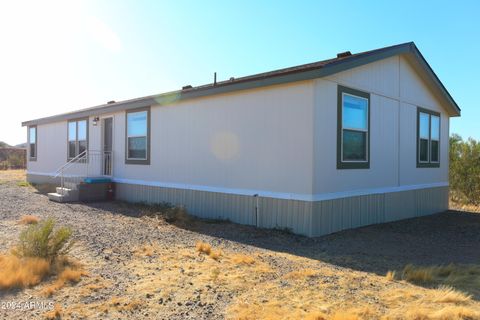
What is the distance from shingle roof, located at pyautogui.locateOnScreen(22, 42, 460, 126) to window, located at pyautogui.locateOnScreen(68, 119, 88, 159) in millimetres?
846

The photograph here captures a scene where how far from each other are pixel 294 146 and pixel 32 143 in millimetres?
14329

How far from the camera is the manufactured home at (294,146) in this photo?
7391 millimetres

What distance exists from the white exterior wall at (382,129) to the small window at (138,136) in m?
5.52

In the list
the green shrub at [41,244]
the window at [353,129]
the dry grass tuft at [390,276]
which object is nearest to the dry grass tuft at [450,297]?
the dry grass tuft at [390,276]

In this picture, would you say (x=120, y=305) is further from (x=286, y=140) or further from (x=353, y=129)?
(x=353, y=129)

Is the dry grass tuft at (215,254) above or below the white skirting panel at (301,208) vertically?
below

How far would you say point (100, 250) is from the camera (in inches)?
227

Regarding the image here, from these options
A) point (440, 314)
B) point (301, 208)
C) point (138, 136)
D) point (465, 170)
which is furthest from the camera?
point (465, 170)

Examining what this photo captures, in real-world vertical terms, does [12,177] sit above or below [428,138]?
below

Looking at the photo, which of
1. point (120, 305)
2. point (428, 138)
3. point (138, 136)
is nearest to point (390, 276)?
point (120, 305)

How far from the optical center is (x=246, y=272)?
484 centimetres

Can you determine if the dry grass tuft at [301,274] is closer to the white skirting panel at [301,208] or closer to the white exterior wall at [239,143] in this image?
the white skirting panel at [301,208]

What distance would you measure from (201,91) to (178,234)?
3518mm

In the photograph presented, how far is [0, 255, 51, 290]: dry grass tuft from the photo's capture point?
163 inches
